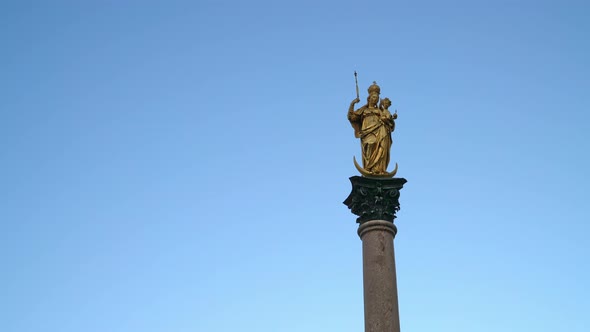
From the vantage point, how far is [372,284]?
71.0 feet

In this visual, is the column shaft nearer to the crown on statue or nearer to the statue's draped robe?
the statue's draped robe

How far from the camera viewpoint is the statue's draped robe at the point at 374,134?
2392 centimetres

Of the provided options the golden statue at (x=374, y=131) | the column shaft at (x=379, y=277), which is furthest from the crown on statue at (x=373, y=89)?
the column shaft at (x=379, y=277)

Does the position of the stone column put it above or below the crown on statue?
below

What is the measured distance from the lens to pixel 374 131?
24438 mm

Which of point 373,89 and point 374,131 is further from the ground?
point 373,89

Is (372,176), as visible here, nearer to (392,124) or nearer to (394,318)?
(392,124)

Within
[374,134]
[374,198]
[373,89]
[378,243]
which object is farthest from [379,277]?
[373,89]

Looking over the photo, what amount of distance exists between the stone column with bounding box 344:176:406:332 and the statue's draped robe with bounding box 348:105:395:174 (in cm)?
73

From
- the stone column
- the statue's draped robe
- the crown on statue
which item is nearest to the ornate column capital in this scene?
the stone column

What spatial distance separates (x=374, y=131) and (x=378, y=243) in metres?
3.72

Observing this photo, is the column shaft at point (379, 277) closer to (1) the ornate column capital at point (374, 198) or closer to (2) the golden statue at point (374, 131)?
(1) the ornate column capital at point (374, 198)

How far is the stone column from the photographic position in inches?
834

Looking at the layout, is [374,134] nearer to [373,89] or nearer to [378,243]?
[373,89]
